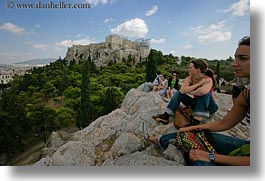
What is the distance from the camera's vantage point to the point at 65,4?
2.50 meters

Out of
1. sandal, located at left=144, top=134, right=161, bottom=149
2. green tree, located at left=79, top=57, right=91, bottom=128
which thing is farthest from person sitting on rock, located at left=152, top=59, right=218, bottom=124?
green tree, located at left=79, top=57, right=91, bottom=128

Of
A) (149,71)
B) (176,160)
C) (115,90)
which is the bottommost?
(176,160)

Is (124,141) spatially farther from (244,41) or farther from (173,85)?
(244,41)

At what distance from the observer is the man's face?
219 centimetres

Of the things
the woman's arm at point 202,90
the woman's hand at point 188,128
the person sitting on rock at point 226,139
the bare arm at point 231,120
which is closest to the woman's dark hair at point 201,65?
the woman's arm at point 202,90

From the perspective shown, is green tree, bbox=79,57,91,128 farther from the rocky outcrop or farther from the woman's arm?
the woman's arm

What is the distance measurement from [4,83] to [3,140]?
0.61 meters

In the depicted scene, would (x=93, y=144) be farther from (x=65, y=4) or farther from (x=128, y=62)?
(x=65, y=4)

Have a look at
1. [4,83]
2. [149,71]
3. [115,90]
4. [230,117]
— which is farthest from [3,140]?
[230,117]

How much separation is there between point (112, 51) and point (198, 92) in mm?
1224

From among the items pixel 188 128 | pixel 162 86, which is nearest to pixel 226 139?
pixel 188 128

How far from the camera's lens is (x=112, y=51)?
2.95 m

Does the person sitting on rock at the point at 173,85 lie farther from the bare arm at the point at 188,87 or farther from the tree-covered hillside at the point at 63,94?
the bare arm at the point at 188,87

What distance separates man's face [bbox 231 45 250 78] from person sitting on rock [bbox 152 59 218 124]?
218 mm
